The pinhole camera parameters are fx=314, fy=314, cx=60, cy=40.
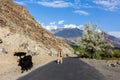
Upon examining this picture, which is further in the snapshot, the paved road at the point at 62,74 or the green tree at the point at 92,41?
the green tree at the point at 92,41

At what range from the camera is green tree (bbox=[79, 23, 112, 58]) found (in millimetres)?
106375

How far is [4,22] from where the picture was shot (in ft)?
293

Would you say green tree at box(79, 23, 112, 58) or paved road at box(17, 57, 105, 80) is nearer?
paved road at box(17, 57, 105, 80)

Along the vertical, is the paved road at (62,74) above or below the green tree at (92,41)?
below

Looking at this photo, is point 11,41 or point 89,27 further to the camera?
point 89,27

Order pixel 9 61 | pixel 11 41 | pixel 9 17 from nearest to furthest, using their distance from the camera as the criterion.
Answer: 1. pixel 9 61
2. pixel 11 41
3. pixel 9 17

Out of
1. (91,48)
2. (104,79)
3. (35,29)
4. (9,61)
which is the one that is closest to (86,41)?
(91,48)

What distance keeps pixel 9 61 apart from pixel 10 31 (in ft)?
129

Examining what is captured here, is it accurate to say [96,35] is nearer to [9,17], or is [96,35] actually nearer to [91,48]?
[91,48]

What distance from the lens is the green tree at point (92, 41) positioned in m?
106

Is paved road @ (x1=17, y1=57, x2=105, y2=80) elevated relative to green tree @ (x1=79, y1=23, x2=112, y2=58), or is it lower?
lower

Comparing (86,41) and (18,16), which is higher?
(18,16)

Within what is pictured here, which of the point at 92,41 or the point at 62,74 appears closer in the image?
the point at 62,74

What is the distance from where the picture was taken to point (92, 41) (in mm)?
106812
